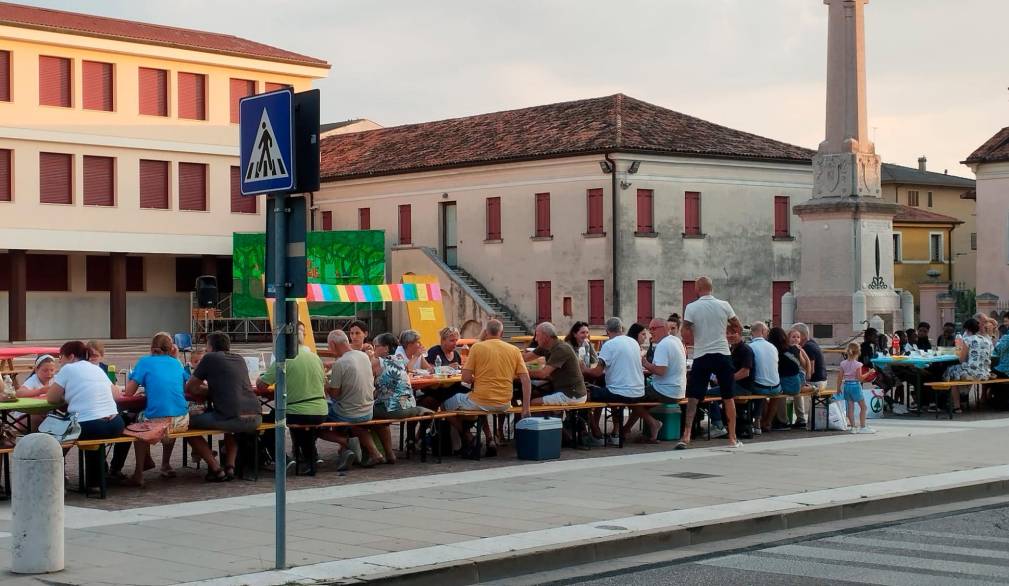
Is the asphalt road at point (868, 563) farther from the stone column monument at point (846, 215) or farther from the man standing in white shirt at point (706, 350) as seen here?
the stone column monument at point (846, 215)

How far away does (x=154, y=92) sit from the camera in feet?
174

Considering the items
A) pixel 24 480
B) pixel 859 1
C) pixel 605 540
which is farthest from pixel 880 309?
pixel 24 480

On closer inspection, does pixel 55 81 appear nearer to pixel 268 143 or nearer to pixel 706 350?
pixel 706 350

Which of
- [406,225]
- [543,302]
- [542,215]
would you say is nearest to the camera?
[543,302]

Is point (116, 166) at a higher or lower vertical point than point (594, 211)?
higher

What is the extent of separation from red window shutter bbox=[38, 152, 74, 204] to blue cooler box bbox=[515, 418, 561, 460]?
3755cm

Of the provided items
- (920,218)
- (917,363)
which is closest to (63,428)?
(917,363)

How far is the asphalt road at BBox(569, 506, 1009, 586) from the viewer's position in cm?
959

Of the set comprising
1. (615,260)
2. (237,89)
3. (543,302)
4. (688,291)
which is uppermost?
(237,89)

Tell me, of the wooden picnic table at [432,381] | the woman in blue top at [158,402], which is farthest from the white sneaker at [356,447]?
the woman in blue top at [158,402]

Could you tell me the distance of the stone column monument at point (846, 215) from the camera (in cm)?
3191

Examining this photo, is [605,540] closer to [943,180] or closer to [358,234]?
[358,234]

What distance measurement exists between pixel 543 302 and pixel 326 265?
863cm

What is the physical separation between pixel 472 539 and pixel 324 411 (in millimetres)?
4567
